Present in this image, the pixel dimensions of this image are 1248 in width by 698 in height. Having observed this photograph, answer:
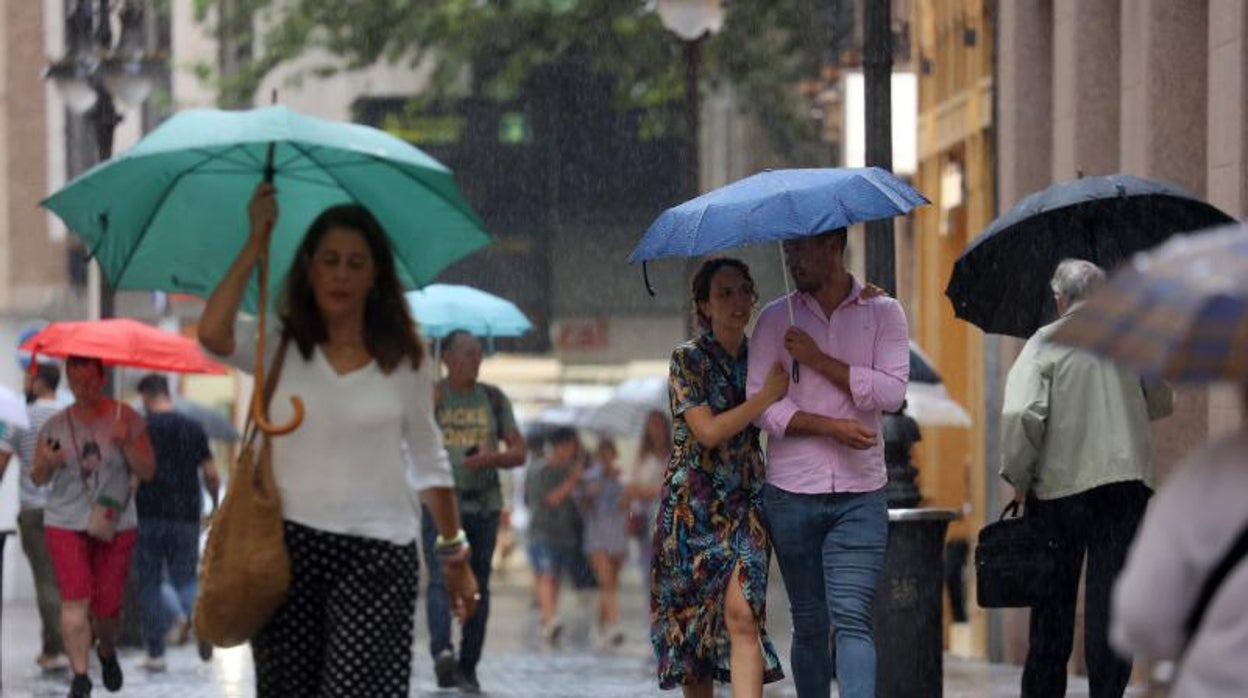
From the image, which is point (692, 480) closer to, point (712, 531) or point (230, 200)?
point (712, 531)

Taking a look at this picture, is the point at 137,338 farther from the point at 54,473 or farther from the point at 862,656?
the point at 862,656

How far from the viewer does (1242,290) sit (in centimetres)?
481

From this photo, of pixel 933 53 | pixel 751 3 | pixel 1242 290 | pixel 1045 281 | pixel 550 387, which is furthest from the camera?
pixel 550 387

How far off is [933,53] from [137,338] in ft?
40.3

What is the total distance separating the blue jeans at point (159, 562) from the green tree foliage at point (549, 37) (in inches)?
592

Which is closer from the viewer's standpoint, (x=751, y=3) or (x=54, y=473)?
(x=54, y=473)

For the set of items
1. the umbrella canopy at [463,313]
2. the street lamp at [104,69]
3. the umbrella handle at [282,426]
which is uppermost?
the street lamp at [104,69]

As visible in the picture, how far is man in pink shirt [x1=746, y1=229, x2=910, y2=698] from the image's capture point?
408 inches

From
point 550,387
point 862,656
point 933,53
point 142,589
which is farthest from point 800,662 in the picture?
point 550,387

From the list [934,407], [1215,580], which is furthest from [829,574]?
[934,407]

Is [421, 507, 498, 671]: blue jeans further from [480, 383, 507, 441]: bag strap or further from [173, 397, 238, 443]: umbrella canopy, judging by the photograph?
[173, 397, 238, 443]: umbrella canopy

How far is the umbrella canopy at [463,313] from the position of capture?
17750 mm

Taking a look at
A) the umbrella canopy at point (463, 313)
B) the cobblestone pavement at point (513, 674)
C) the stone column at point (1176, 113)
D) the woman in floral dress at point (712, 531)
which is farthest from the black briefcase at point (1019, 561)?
the umbrella canopy at point (463, 313)

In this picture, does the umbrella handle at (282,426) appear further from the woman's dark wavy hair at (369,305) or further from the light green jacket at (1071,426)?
the light green jacket at (1071,426)
